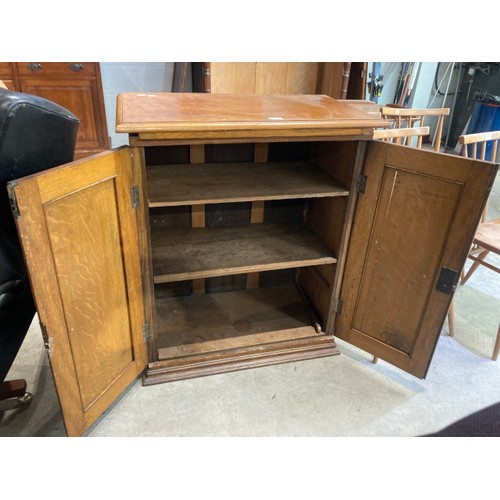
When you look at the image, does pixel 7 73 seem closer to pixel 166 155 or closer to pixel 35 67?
pixel 35 67

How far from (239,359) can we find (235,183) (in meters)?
0.81

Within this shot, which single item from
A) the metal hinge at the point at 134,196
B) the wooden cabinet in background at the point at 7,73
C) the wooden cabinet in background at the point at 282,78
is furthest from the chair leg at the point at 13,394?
the wooden cabinet in background at the point at 7,73

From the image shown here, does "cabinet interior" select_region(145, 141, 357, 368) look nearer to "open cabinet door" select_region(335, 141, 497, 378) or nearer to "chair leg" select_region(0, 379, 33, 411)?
"open cabinet door" select_region(335, 141, 497, 378)

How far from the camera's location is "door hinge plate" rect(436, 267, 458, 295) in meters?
1.42

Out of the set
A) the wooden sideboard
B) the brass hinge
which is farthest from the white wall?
the brass hinge

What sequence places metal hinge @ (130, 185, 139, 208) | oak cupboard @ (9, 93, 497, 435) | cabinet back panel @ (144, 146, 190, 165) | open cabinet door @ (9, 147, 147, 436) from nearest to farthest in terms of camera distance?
open cabinet door @ (9, 147, 147, 436) < oak cupboard @ (9, 93, 497, 435) < metal hinge @ (130, 185, 139, 208) < cabinet back panel @ (144, 146, 190, 165)

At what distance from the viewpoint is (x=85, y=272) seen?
3.92 ft

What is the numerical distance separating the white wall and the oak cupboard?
6.04 feet

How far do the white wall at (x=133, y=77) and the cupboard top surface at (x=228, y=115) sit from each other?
184cm

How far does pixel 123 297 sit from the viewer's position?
1420mm

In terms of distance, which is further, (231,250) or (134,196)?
(231,250)

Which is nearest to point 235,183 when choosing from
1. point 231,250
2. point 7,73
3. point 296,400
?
point 231,250

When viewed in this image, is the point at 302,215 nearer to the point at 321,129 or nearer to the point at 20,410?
the point at 321,129

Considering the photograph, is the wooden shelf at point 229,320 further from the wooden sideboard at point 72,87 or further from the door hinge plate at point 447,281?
the wooden sideboard at point 72,87
